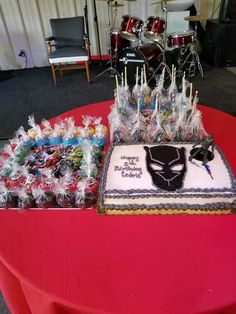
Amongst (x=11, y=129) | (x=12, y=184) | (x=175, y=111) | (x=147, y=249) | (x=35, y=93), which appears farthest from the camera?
(x=35, y=93)

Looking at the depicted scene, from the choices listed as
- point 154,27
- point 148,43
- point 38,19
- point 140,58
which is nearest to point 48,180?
point 140,58

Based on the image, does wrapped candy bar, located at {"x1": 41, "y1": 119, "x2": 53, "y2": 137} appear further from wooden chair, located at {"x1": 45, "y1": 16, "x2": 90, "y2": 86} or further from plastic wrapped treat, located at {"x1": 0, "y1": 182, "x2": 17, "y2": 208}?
wooden chair, located at {"x1": 45, "y1": 16, "x2": 90, "y2": 86}

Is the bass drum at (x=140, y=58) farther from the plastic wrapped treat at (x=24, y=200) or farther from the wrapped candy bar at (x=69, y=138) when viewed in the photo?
the plastic wrapped treat at (x=24, y=200)

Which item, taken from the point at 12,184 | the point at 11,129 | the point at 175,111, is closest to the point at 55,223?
the point at 12,184

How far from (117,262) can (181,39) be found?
3.07m

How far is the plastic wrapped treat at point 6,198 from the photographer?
848 millimetres

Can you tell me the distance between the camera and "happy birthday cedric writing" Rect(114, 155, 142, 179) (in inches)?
33.6

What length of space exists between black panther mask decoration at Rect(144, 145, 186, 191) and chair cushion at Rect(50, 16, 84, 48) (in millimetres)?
3081

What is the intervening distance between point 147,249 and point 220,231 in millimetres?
226

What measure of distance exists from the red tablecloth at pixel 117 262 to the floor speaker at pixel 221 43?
11.9 feet

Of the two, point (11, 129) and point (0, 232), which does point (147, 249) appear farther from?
point (11, 129)

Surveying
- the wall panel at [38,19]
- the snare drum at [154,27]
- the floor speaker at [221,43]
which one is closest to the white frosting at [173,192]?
the snare drum at [154,27]

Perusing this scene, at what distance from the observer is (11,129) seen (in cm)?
260

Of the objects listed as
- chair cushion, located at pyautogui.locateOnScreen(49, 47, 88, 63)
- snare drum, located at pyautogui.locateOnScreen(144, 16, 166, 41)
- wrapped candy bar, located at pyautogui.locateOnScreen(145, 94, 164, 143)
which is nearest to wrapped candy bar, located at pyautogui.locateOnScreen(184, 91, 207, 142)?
wrapped candy bar, located at pyautogui.locateOnScreen(145, 94, 164, 143)
